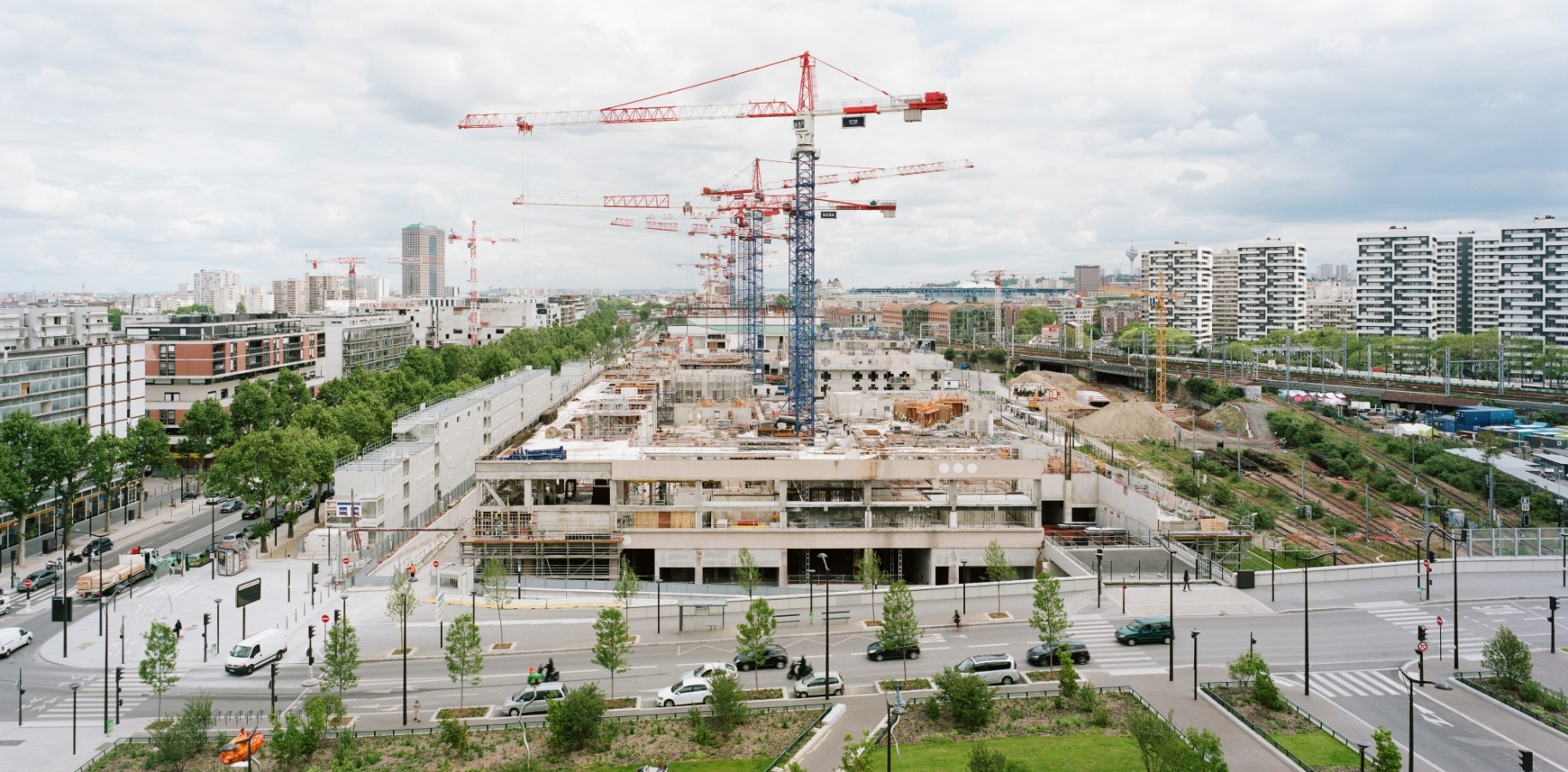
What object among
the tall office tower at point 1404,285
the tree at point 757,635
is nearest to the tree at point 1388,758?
the tree at point 757,635

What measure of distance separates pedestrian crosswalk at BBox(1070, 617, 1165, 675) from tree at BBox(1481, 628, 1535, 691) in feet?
26.5

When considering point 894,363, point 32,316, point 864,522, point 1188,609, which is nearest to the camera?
point 1188,609

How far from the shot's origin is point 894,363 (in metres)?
88.4

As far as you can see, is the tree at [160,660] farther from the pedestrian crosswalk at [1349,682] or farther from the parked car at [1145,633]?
the pedestrian crosswalk at [1349,682]

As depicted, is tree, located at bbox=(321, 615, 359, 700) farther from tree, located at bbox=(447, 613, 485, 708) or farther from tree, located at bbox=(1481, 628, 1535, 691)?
tree, located at bbox=(1481, 628, 1535, 691)

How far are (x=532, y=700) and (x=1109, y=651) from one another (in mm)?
16474

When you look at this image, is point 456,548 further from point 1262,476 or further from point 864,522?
point 1262,476

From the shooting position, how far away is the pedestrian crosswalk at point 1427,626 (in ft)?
92.7

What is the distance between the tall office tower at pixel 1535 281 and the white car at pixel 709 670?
370 ft

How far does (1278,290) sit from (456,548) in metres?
145

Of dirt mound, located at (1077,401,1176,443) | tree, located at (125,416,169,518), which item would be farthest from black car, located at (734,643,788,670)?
dirt mound, located at (1077,401,1176,443)

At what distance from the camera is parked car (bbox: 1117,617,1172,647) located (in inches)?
1164

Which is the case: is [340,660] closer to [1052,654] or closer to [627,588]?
[627,588]

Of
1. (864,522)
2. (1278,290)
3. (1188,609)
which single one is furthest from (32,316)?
(1278,290)
